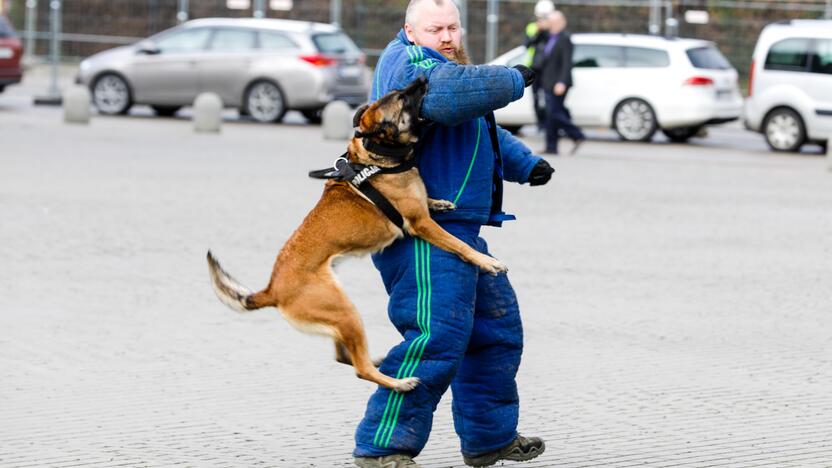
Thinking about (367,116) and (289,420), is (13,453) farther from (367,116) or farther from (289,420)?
(367,116)

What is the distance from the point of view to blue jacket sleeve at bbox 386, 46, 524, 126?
509cm

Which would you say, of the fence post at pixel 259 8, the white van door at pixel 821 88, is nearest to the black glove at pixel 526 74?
the white van door at pixel 821 88

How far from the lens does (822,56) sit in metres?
22.8

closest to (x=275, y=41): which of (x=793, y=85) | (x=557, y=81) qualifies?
(x=557, y=81)

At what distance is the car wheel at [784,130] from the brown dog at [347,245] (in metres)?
18.3

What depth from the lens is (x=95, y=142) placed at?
20.5 metres

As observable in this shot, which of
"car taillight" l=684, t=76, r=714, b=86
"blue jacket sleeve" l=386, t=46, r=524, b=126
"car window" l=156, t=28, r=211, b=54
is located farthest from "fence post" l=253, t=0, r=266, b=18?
"blue jacket sleeve" l=386, t=46, r=524, b=126

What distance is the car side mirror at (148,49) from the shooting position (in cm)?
2617

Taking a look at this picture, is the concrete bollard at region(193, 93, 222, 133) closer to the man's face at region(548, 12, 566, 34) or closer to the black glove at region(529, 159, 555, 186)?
the man's face at region(548, 12, 566, 34)

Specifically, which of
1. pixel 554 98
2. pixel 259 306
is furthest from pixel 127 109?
pixel 259 306

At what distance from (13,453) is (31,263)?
4.72 metres

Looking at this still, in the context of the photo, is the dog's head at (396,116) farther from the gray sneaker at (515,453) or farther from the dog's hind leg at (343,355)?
the gray sneaker at (515,453)

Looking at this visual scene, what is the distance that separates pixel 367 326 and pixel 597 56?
16.2m

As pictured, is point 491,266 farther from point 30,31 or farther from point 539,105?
point 30,31
